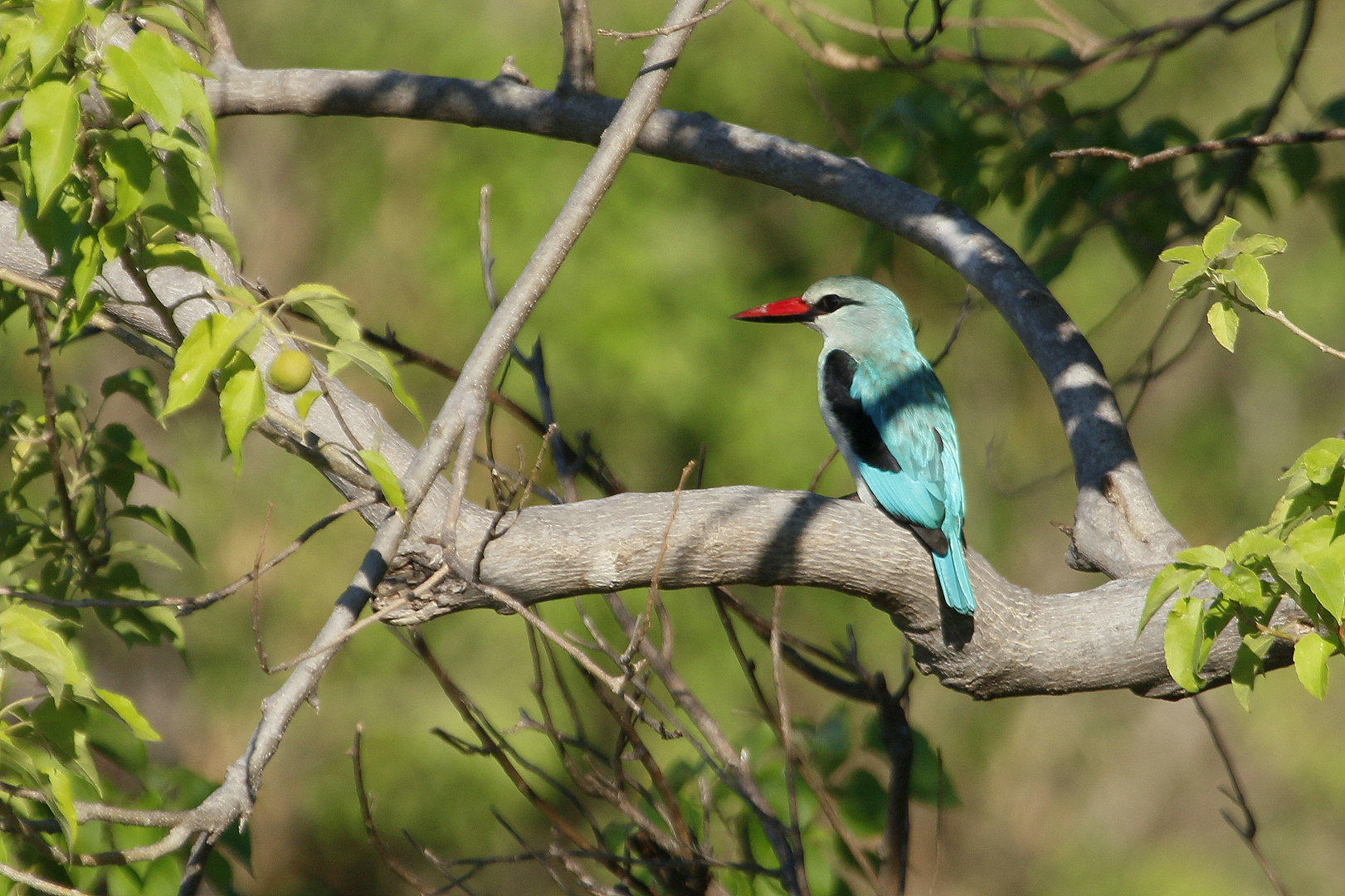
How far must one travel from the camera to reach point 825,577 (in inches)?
75.7

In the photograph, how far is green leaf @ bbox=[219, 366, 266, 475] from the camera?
3.87ft

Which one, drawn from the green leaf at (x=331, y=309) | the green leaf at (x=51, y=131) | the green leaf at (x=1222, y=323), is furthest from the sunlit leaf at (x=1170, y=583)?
the green leaf at (x=51, y=131)

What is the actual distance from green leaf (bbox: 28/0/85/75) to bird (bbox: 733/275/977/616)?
5.60 feet

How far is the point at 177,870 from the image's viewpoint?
1845 mm

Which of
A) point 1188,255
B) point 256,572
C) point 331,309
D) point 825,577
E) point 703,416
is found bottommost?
point 703,416

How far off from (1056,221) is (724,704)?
4262mm

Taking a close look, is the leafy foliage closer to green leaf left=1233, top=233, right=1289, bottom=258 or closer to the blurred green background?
green leaf left=1233, top=233, right=1289, bottom=258

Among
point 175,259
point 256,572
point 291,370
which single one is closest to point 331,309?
point 291,370

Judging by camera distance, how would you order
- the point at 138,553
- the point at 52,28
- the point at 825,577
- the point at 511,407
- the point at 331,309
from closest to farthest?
the point at 52,28 → the point at 331,309 → the point at 825,577 → the point at 138,553 → the point at 511,407

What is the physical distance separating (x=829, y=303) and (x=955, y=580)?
1.45 meters

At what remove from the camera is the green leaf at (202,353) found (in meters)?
1.16

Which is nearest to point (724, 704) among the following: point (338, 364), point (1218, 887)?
point (1218, 887)

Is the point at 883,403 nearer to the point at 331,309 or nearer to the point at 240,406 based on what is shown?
the point at 331,309

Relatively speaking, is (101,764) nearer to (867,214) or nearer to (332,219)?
(867,214)
